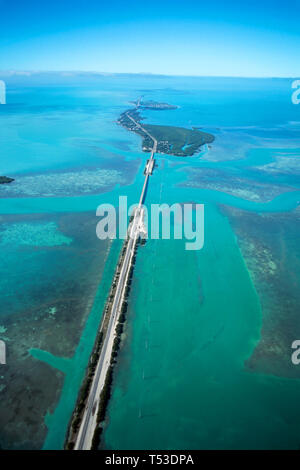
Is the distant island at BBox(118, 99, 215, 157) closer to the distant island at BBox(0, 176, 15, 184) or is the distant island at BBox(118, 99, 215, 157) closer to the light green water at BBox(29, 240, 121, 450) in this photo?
the distant island at BBox(0, 176, 15, 184)

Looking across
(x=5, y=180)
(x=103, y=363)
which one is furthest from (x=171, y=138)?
(x=103, y=363)

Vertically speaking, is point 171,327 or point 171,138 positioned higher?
point 171,138

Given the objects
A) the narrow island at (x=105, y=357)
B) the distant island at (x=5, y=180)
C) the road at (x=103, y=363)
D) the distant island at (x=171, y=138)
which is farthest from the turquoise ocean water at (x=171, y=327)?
the distant island at (x=171, y=138)

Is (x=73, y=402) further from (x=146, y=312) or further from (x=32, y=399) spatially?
(x=146, y=312)

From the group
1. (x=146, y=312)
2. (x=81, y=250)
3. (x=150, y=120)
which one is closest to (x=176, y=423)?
(x=146, y=312)

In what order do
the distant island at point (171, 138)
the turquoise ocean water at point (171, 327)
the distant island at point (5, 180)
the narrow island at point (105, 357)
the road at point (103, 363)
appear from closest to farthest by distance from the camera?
the road at point (103, 363)
the narrow island at point (105, 357)
the turquoise ocean water at point (171, 327)
the distant island at point (5, 180)
the distant island at point (171, 138)

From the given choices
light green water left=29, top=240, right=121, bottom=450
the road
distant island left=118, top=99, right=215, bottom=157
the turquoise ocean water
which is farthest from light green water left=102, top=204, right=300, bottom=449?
distant island left=118, top=99, right=215, bottom=157

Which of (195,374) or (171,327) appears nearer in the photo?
(195,374)

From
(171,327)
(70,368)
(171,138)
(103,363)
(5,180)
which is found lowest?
(70,368)

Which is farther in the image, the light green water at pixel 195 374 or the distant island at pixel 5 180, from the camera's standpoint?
the distant island at pixel 5 180

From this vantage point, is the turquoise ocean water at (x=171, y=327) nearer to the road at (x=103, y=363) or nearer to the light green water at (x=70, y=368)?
the light green water at (x=70, y=368)

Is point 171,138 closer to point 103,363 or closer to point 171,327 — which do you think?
point 171,327
